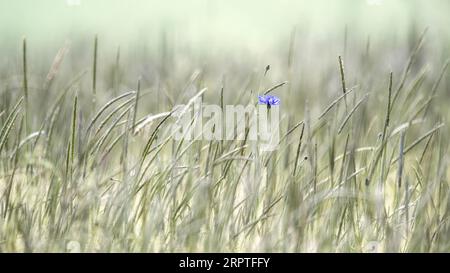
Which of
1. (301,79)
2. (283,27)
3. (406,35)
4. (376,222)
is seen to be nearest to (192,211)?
(376,222)

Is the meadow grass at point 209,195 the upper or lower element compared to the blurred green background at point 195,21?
lower

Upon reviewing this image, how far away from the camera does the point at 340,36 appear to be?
9.72 feet

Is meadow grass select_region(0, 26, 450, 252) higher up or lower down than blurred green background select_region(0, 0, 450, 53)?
lower down

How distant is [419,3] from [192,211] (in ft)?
3.81

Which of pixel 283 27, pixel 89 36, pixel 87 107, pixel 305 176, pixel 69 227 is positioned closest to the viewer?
pixel 69 227

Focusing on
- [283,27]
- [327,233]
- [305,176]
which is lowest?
[327,233]

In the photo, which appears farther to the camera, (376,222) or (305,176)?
(305,176)

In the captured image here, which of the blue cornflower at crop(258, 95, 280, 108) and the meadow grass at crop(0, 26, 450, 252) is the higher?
the blue cornflower at crop(258, 95, 280, 108)

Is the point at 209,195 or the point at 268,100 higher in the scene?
the point at 268,100

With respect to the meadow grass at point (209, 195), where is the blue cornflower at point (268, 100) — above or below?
above

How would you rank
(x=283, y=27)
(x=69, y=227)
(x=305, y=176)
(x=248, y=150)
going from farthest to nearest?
(x=283, y=27)
(x=248, y=150)
(x=305, y=176)
(x=69, y=227)

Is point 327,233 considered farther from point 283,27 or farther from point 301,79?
point 301,79

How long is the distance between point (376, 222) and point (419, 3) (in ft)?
3.22

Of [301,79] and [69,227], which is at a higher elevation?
[301,79]
